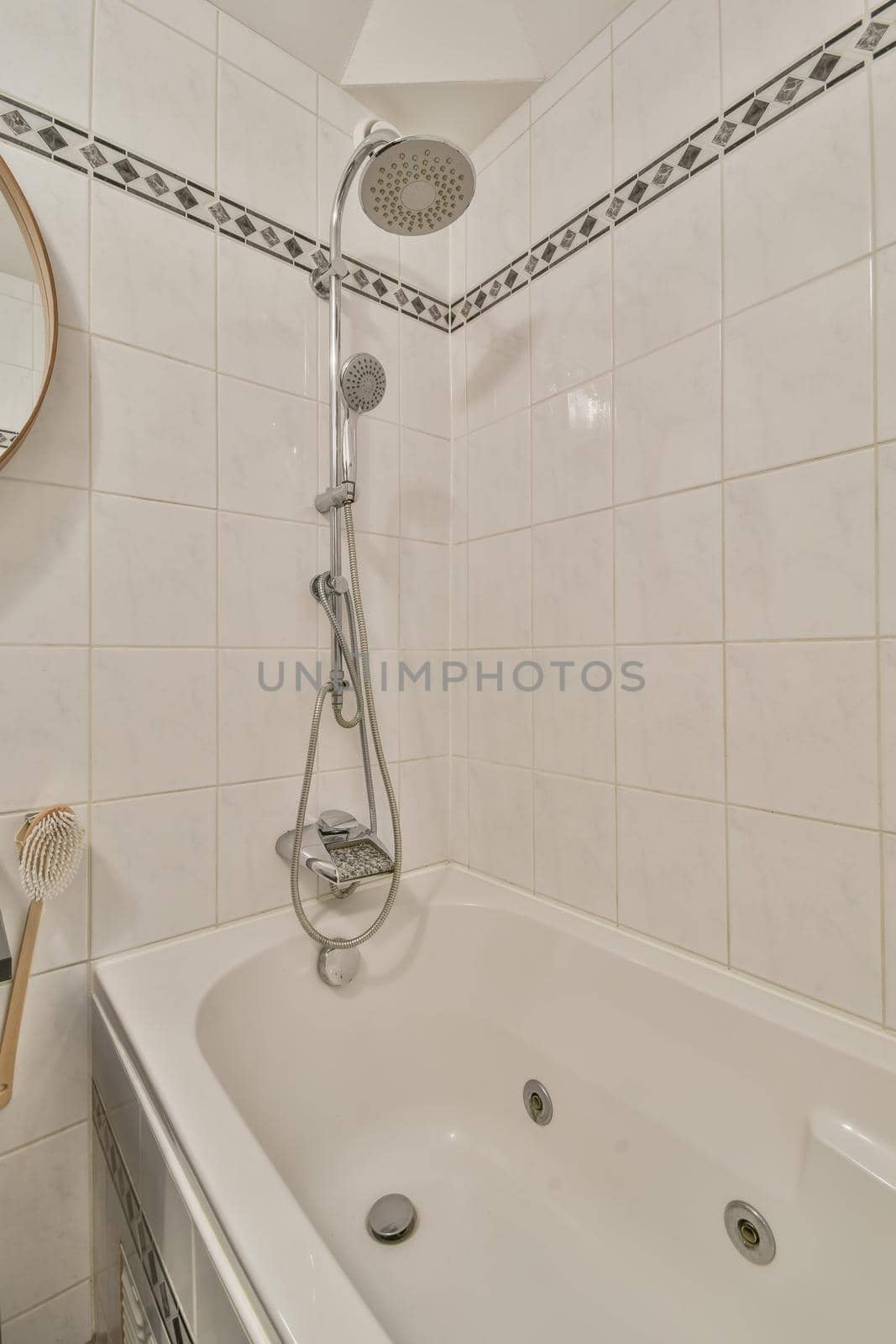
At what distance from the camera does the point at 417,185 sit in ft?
3.21

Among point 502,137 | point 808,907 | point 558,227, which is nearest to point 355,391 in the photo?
point 558,227

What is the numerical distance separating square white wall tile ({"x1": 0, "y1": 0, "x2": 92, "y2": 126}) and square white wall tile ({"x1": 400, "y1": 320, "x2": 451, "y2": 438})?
25.3 inches

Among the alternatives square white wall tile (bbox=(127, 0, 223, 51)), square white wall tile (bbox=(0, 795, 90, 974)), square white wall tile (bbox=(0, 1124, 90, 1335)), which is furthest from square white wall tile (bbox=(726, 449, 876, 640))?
square white wall tile (bbox=(0, 1124, 90, 1335))

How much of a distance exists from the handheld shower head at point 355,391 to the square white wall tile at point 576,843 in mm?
714

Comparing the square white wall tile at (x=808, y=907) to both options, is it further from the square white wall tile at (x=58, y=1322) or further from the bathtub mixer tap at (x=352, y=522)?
the square white wall tile at (x=58, y=1322)

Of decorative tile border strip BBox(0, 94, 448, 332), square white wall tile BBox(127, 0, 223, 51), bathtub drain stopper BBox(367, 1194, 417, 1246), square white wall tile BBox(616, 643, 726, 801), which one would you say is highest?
square white wall tile BBox(127, 0, 223, 51)

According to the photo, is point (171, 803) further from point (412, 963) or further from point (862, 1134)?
point (862, 1134)

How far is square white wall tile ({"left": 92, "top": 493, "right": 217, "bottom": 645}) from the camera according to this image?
3.24 ft

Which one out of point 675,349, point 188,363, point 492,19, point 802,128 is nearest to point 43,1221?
point 188,363

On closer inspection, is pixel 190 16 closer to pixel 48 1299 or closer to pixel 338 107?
pixel 338 107

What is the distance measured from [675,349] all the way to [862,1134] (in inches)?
44.2

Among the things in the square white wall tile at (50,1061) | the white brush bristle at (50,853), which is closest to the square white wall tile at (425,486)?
the white brush bristle at (50,853)

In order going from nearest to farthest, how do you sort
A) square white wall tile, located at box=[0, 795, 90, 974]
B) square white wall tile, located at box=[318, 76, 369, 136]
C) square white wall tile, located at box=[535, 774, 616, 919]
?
square white wall tile, located at box=[0, 795, 90, 974] < square white wall tile, located at box=[535, 774, 616, 919] < square white wall tile, located at box=[318, 76, 369, 136]

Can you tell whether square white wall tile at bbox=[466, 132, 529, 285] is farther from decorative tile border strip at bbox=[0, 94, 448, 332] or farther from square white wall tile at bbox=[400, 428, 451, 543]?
square white wall tile at bbox=[400, 428, 451, 543]
